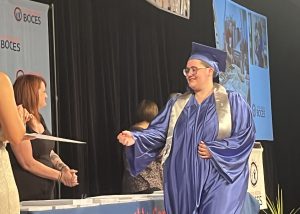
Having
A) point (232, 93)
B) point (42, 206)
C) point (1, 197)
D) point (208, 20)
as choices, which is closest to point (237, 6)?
point (208, 20)

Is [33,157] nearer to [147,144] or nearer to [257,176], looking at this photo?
[147,144]

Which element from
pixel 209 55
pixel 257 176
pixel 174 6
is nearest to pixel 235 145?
pixel 209 55

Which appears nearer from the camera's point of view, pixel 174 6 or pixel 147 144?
pixel 147 144

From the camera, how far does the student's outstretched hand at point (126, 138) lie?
309 centimetres

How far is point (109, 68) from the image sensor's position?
568cm

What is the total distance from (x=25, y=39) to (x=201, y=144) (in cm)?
183

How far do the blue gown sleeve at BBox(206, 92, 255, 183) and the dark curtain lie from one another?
7.04 feet

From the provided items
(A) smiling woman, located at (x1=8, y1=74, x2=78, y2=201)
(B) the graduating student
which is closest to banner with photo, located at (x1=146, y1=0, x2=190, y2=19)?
(A) smiling woman, located at (x1=8, y1=74, x2=78, y2=201)

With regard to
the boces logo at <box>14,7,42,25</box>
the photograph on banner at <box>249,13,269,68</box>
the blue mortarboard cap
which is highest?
the photograph on banner at <box>249,13,269,68</box>

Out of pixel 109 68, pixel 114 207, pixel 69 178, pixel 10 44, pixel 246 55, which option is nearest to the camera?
pixel 114 207

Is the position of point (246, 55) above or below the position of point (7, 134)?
above

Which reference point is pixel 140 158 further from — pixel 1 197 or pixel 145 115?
pixel 145 115

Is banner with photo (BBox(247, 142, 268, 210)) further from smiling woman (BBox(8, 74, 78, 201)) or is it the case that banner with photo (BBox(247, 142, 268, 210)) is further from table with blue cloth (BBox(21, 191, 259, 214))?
smiling woman (BBox(8, 74, 78, 201))

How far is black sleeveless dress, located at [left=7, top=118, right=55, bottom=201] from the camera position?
362 cm
